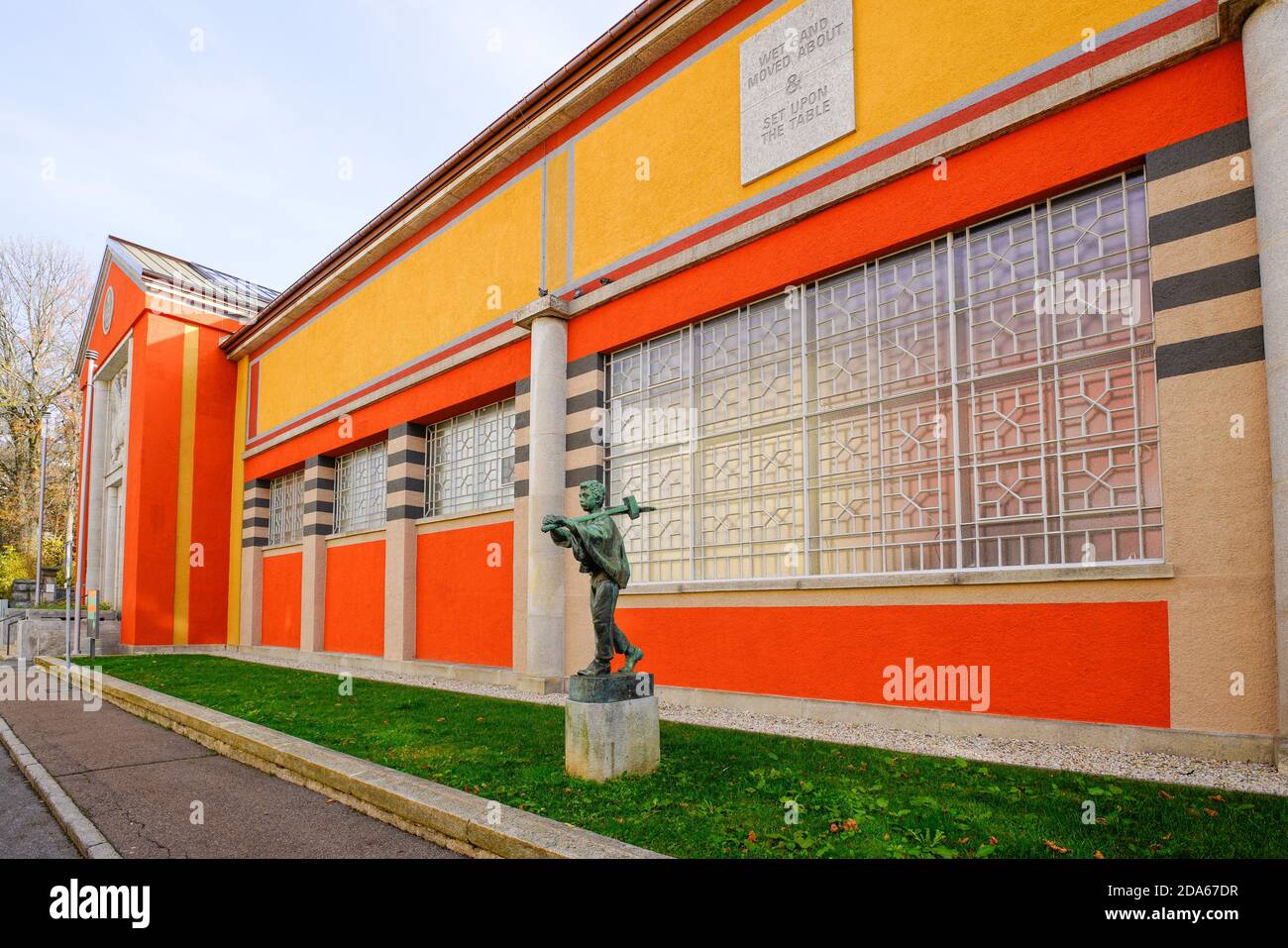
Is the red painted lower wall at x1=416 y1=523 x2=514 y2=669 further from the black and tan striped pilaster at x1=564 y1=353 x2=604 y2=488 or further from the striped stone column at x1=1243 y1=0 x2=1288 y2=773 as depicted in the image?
the striped stone column at x1=1243 y1=0 x2=1288 y2=773

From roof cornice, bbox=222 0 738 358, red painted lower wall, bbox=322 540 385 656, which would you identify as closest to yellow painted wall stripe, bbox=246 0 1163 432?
roof cornice, bbox=222 0 738 358

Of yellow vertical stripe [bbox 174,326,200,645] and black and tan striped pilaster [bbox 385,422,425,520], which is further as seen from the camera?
yellow vertical stripe [bbox 174,326,200,645]

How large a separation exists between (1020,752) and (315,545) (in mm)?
15630

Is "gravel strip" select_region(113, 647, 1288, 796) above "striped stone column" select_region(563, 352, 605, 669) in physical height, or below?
below

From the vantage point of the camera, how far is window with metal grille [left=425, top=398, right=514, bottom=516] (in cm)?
1315

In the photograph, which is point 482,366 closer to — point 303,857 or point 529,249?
point 529,249

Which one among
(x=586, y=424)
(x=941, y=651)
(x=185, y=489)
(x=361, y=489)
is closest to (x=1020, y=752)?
(x=941, y=651)

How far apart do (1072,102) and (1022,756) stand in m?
5.61

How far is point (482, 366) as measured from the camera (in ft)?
43.2

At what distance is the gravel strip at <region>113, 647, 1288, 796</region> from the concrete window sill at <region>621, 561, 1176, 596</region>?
1.36 m

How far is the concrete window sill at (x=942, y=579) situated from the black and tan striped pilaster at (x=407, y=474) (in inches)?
266

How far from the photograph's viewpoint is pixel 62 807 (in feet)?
18.6

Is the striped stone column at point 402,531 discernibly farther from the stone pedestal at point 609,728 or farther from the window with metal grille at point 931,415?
the stone pedestal at point 609,728

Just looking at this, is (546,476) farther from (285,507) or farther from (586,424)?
(285,507)
